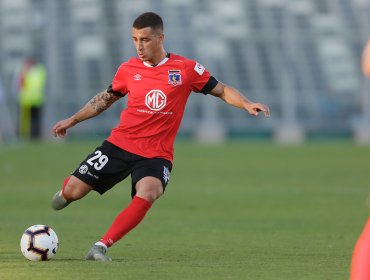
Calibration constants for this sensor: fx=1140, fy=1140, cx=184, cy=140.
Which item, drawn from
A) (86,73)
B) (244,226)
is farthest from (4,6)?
(244,226)

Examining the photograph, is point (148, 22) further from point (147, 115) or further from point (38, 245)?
point (38, 245)

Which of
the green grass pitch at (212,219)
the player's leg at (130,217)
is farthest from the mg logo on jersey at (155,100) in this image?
the green grass pitch at (212,219)

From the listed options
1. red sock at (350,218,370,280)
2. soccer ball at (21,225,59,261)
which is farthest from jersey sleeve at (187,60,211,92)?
red sock at (350,218,370,280)

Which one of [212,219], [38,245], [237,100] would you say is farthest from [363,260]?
[212,219]

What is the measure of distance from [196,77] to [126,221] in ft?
5.03

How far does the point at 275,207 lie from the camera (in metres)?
15.9

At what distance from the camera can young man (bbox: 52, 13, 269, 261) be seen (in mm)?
9648

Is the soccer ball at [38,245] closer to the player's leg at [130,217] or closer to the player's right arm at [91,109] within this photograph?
the player's leg at [130,217]

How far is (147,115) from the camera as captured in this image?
385 inches

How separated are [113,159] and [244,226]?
3753 millimetres

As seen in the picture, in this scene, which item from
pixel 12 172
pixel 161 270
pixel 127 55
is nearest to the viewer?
pixel 161 270

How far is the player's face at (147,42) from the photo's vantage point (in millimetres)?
9617

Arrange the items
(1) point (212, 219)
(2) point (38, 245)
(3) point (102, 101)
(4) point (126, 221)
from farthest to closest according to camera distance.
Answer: (1) point (212, 219), (3) point (102, 101), (4) point (126, 221), (2) point (38, 245)

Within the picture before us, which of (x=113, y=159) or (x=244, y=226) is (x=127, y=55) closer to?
(x=244, y=226)
